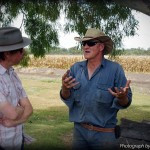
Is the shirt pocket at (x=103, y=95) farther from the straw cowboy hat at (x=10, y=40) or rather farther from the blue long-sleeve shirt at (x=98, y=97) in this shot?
the straw cowboy hat at (x=10, y=40)

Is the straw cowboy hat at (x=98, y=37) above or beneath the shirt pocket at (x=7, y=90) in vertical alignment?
above

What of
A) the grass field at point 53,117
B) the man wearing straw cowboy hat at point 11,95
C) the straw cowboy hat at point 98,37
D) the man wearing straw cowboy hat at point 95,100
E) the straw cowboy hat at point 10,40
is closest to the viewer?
the man wearing straw cowboy hat at point 11,95

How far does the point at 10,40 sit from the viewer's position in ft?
9.80

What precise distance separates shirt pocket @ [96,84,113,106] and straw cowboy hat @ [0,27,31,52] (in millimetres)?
869

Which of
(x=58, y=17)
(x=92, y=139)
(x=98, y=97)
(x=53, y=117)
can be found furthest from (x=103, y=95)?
(x=53, y=117)

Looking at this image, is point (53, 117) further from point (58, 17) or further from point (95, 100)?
point (95, 100)

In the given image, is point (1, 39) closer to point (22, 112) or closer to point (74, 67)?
point (22, 112)

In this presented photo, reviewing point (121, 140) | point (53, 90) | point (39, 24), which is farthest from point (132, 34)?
point (53, 90)

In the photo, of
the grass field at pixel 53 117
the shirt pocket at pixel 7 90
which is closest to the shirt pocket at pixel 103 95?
the shirt pocket at pixel 7 90

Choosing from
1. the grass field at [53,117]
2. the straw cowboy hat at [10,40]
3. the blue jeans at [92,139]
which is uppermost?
the straw cowboy hat at [10,40]

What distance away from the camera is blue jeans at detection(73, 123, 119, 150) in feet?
11.6

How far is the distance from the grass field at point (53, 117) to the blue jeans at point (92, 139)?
11.2ft

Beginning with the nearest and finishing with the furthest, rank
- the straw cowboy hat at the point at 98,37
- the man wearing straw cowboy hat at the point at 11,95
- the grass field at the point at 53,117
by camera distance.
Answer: the man wearing straw cowboy hat at the point at 11,95 < the straw cowboy hat at the point at 98,37 < the grass field at the point at 53,117

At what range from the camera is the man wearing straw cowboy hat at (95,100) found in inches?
139
